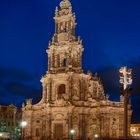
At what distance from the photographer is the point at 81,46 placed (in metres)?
86.1

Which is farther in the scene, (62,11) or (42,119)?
(62,11)

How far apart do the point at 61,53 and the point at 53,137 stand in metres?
16.9

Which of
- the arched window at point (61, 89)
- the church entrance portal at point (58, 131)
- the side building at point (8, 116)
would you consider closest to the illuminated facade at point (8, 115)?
the side building at point (8, 116)

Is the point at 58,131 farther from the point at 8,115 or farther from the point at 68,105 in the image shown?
the point at 8,115

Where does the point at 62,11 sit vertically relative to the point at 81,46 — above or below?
above

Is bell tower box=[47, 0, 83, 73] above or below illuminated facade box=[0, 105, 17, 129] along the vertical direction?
above

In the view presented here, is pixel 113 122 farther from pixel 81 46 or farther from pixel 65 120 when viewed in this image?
pixel 81 46

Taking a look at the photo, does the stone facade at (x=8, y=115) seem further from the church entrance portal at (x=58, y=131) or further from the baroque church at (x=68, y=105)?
the church entrance portal at (x=58, y=131)

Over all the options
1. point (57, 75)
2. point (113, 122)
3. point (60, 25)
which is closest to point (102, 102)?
point (113, 122)

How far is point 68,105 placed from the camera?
260ft

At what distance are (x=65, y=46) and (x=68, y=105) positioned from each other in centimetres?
1279

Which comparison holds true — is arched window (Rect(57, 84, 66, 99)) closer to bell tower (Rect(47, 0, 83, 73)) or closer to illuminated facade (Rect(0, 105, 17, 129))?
bell tower (Rect(47, 0, 83, 73))

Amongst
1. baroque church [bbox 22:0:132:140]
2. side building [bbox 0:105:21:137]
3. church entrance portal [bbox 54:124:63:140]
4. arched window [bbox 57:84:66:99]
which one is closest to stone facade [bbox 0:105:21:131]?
side building [bbox 0:105:21:137]

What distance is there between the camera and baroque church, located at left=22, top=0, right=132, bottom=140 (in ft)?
263
